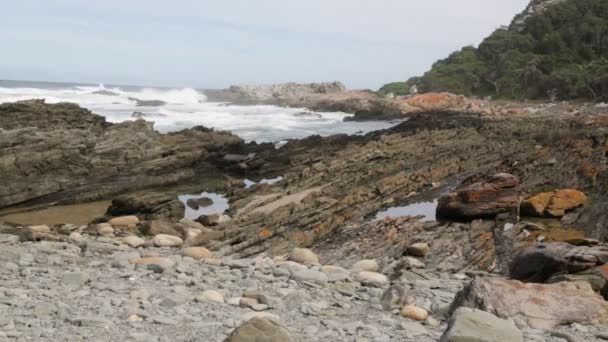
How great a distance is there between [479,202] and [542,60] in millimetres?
53624

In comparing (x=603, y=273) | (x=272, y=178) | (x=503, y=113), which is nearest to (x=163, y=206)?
(x=272, y=178)

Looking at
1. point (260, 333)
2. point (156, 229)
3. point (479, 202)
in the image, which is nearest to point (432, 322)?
point (260, 333)

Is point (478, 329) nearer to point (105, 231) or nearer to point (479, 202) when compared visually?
point (479, 202)

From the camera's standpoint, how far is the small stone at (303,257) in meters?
9.20

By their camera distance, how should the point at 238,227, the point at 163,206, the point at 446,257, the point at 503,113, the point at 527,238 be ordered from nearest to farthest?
the point at 446,257 < the point at 527,238 < the point at 238,227 < the point at 163,206 < the point at 503,113

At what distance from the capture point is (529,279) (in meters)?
7.36

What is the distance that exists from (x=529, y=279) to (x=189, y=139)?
16030 mm

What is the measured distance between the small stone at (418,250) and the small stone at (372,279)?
2.03 meters

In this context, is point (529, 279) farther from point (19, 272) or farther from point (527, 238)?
point (19, 272)

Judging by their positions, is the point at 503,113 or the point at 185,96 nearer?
the point at 503,113

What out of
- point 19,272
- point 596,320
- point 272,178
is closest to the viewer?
point 596,320

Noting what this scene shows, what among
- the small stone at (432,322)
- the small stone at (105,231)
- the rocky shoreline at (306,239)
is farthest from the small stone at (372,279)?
the small stone at (105,231)

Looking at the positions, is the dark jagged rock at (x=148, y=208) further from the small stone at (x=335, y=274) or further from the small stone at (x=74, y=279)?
the small stone at (x=335, y=274)

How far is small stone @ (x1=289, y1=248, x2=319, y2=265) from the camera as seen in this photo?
30.2 ft
